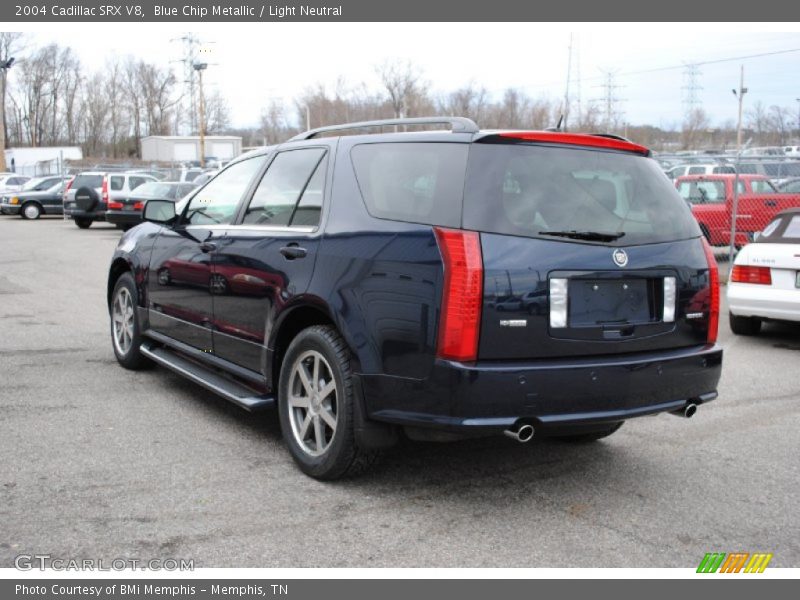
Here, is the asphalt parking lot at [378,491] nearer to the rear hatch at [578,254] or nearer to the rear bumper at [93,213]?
the rear hatch at [578,254]

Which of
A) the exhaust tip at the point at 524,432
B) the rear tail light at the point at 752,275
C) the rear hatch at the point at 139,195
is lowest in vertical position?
the exhaust tip at the point at 524,432

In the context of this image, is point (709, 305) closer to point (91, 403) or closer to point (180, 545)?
point (180, 545)

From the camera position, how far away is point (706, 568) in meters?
3.72

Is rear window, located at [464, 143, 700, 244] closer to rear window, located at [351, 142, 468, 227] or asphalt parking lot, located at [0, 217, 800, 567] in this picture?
rear window, located at [351, 142, 468, 227]

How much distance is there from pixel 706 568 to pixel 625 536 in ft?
1.34

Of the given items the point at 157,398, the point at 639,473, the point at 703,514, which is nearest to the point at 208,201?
the point at 157,398

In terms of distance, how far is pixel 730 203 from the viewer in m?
16.9

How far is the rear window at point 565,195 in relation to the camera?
4.10m

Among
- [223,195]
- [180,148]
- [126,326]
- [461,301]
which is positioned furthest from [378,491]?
[180,148]

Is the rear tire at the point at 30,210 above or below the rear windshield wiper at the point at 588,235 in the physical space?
below

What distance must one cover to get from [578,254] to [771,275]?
221 inches

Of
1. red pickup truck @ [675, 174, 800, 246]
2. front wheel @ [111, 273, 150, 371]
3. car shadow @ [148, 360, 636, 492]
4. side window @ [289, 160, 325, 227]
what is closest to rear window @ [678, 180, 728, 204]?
red pickup truck @ [675, 174, 800, 246]

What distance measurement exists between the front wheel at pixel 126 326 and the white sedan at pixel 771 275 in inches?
237

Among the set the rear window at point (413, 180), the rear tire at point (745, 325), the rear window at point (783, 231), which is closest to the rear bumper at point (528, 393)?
the rear window at point (413, 180)
